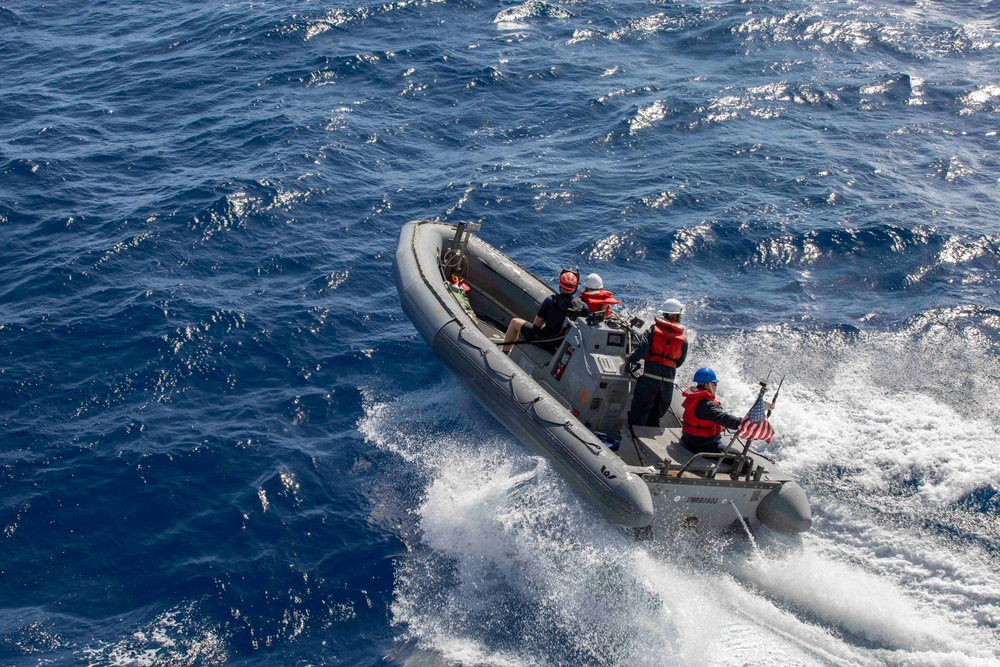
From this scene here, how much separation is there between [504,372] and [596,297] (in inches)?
80.3

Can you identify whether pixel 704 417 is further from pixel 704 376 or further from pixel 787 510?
pixel 787 510

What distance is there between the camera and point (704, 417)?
1184cm

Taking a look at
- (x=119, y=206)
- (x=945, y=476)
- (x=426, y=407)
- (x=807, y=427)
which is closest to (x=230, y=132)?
(x=119, y=206)

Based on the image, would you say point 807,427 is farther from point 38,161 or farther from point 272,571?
point 38,161

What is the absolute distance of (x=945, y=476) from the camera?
12.8m

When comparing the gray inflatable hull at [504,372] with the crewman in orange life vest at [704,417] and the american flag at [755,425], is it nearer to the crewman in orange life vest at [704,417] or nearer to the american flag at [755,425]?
the crewman in orange life vest at [704,417]

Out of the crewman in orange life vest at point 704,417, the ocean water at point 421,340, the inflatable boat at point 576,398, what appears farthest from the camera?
the crewman in orange life vest at point 704,417

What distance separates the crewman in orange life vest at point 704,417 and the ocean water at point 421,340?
131cm

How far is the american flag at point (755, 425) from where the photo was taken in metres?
11.1

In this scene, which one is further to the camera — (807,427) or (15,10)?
(15,10)

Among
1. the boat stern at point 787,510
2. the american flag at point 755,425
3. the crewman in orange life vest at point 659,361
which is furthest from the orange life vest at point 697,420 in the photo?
the boat stern at point 787,510

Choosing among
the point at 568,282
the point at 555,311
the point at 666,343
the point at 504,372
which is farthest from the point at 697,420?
the point at 568,282

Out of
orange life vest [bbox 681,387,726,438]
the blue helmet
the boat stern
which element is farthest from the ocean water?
the blue helmet

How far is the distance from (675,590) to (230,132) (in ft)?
51.6
